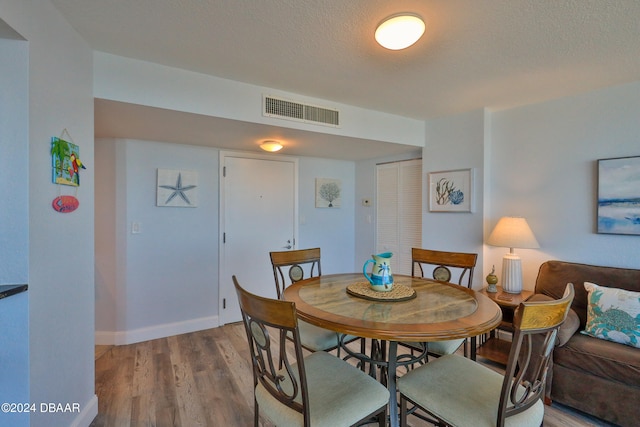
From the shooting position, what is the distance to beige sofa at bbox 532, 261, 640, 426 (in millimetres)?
1742

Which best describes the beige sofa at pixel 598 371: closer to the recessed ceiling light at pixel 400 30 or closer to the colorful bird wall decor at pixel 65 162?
the recessed ceiling light at pixel 400 30

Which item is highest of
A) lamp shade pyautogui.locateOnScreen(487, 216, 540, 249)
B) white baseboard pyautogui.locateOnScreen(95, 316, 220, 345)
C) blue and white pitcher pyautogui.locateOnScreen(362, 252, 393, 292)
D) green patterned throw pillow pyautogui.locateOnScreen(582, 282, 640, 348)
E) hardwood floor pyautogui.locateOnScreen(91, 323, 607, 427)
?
lamp shade pyautogui.locateOnScreen(487, 216, 540, 249)

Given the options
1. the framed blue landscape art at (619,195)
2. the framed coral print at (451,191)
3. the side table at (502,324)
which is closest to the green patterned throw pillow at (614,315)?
the side table at (502,324)

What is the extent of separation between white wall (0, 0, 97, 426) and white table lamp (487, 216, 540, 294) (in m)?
3.08

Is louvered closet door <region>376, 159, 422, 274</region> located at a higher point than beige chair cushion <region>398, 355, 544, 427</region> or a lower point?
higher

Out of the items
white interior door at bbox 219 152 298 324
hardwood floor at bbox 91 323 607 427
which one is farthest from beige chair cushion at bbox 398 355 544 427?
white interior door at bbox 219 152 298 324

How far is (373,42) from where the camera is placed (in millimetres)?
1785

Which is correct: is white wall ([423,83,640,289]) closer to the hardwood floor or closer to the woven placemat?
the hardwood floor

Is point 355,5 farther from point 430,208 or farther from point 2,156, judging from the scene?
point 430,208

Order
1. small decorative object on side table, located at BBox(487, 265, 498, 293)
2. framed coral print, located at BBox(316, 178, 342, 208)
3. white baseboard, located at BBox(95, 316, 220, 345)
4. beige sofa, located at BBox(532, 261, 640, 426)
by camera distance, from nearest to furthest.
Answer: beige sofa, located at BBox(532, 261, 640, 426) → small decorative object on side table, located at BBox(487, 265, 498, 293) → white baseboard, located at BBox(95, 316, 220, 345) → framed coral print, located at BBox(316, 178, 342, 208)

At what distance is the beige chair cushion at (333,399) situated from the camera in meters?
1.20

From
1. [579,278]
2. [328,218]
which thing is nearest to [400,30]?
[579,278]

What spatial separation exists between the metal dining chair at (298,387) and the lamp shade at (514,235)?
1.88 m

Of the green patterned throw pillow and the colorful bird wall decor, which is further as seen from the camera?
the green patterned throw pillow
